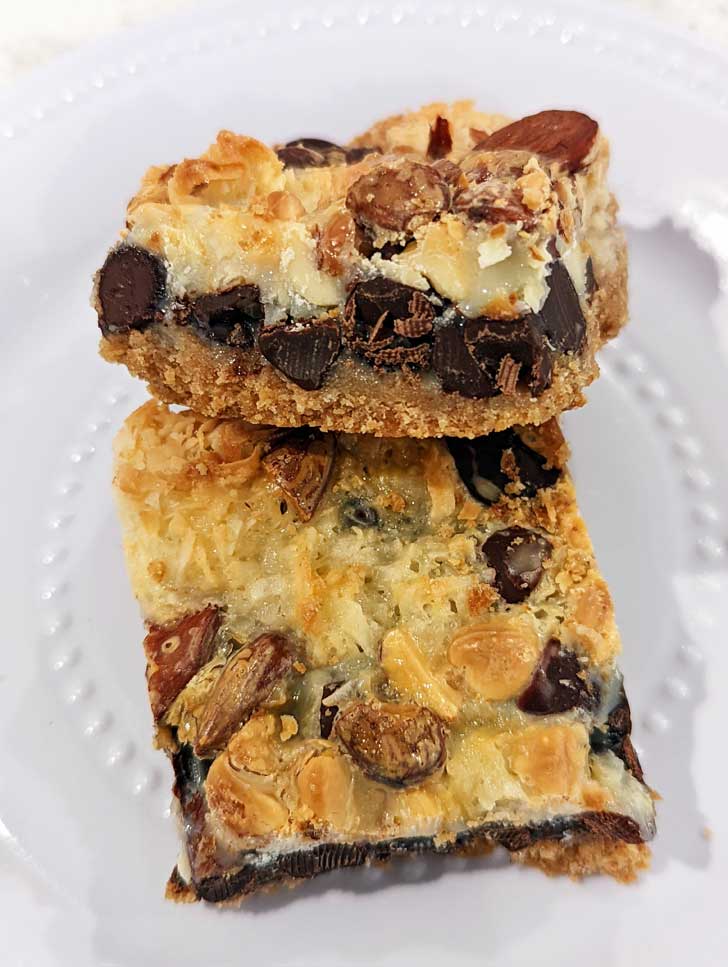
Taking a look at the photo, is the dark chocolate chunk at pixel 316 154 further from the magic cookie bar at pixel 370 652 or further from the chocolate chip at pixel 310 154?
the magic cookie bar at pixel 370 652

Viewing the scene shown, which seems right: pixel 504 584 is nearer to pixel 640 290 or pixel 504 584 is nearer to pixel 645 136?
pixel 640 290

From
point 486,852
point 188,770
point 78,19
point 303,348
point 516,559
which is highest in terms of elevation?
point 78,19

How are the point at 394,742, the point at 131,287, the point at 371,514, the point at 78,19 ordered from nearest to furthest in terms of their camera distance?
1. the point at 394,742
2. the point at 131,287
3. the point at 371,514
4. the point at 78,19

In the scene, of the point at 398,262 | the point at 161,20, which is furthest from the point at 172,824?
the point at 161,20

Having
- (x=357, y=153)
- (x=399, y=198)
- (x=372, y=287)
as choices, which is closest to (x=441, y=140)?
(x=357, y=153)

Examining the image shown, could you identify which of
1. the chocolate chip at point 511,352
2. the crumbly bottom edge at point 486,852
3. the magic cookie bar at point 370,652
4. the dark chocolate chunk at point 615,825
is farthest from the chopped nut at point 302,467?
the dark chocolate chunk at point 615,825

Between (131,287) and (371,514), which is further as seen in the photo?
(371,514)

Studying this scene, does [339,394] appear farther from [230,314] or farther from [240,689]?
[240,689]

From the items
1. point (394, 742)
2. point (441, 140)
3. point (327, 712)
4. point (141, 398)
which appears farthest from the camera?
point (141, 398)
